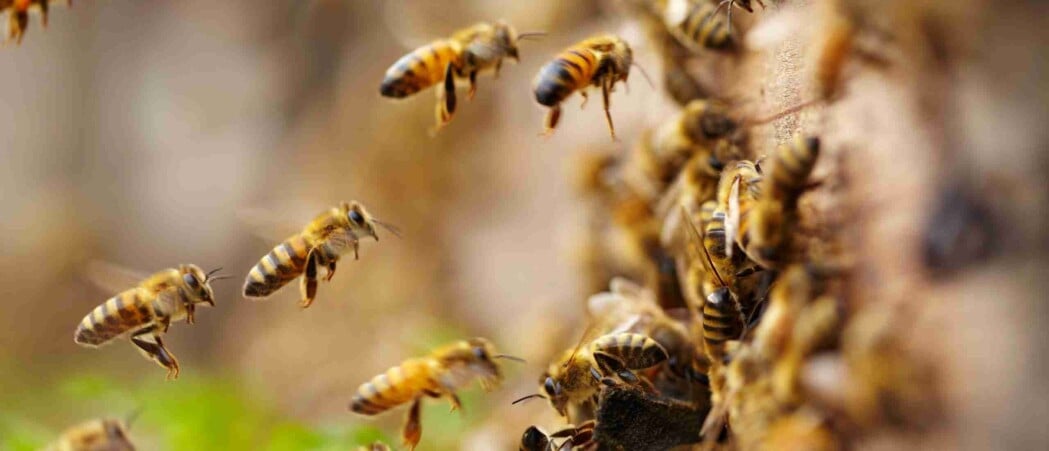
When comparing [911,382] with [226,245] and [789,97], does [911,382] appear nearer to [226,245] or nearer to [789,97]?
[789,97]

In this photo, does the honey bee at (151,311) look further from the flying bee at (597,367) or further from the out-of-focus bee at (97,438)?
the flying bee at (597,367)

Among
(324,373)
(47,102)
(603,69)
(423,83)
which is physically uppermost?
(47,102)

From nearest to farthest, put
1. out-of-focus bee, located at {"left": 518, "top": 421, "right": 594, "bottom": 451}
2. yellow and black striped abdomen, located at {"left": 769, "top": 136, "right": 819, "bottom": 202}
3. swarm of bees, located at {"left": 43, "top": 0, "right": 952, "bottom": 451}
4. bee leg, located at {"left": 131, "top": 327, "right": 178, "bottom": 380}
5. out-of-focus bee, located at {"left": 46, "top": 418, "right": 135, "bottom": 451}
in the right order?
yellow and black striped abdomen, located at {"left": 769, "top": 136, "right": 819, "bottom": 202}
swarm of bees, located at {"left": 43, "top": 0, "right": 952, "bottom": 451}
out-of-focus bee, located at {"left": 518, "top": 421, "right": 594, "bottom": 451}
bee leg, located at {"left": 131, "top": 327, "right": 178, "bottom": 380}
out-of-focus bee, located at {"left": 46, "top": 418, "right": 135, "bottom": 451}

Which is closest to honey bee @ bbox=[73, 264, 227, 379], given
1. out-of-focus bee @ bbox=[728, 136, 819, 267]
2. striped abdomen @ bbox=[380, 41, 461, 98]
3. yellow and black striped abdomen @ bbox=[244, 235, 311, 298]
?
yellow and black striped abdomen @ bbox=[244, 235, 311, 298]

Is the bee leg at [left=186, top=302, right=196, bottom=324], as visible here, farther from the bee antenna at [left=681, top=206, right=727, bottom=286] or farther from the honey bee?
the bee antenna at [left=681, top=206, right=727, bottom=286]

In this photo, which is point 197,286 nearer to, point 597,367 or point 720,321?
point 597,367

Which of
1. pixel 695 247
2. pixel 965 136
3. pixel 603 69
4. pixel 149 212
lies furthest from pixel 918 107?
pixel 149 212

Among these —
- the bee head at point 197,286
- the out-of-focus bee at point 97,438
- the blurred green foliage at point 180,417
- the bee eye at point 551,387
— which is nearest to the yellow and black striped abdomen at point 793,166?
the bee eye at point 551,387
